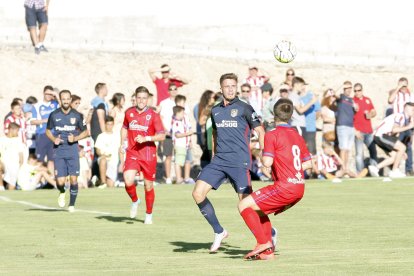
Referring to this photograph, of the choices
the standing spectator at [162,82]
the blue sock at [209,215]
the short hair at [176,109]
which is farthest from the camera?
the standing spectator at [162,82]

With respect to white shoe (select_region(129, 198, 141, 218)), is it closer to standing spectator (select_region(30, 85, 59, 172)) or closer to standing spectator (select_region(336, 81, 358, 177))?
standing spectator (select_region(30, 85, 59, 172))

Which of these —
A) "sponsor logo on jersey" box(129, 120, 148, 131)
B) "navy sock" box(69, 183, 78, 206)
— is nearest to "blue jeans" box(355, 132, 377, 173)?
"navy sock" box(69, 183, 78, 206)

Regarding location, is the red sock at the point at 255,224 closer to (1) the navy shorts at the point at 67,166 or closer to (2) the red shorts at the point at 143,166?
(2) the red shorts at the point at 143,166

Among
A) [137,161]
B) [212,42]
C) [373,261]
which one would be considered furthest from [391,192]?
[212,42]

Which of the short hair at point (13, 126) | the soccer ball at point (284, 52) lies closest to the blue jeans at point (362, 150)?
the short hair at point (13, 126)

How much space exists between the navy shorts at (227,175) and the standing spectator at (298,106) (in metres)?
13.8

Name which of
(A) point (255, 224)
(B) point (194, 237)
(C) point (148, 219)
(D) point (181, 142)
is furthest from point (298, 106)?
(A) point (255, 224)

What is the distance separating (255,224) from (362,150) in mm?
17528

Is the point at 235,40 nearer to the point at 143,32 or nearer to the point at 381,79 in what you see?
the point at 143,32

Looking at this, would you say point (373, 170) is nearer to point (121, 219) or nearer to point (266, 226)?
point (121, 219)

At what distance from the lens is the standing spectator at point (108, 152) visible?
28031 millimetres

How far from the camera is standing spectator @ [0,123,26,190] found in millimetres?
27625

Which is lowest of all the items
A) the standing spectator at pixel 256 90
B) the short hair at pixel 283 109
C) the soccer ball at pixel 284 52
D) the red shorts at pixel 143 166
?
the red shorts at pixel 143 166

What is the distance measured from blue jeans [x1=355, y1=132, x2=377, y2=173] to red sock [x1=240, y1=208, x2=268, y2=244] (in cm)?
1743
